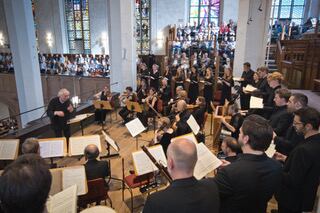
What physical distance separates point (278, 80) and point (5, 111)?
711 inches

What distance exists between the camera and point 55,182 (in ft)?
9.96

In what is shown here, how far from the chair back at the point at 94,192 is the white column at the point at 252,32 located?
7323 millimetres

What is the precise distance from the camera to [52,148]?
13.5 ft

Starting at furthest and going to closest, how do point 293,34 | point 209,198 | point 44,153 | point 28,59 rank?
point 293,34 → point 28,59 → point 44,153 → point 209,198

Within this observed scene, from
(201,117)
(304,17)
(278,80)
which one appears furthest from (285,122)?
(304,17)

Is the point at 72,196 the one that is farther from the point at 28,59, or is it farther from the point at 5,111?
the point at 5,111

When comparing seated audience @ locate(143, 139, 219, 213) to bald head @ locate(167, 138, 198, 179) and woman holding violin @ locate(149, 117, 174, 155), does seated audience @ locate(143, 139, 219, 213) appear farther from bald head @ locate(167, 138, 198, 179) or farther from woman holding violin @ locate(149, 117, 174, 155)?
woman holding violin @ locate(149, 117, 174, 155)

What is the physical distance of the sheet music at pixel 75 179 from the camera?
3.04m

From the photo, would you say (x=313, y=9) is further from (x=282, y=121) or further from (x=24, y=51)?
(x=24, y=51)

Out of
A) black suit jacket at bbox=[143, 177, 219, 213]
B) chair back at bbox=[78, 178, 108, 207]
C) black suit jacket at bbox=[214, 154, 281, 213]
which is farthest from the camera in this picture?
chair back at bbox=[78, 178, 108, 207]

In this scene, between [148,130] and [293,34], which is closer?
[148,130]

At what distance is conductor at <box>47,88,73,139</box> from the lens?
5496 millimetres

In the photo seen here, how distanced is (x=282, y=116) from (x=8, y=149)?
433 cm

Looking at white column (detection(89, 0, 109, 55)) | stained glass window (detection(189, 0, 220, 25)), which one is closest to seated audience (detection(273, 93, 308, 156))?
stained glass window (detection(189, 0, 220, 25))
